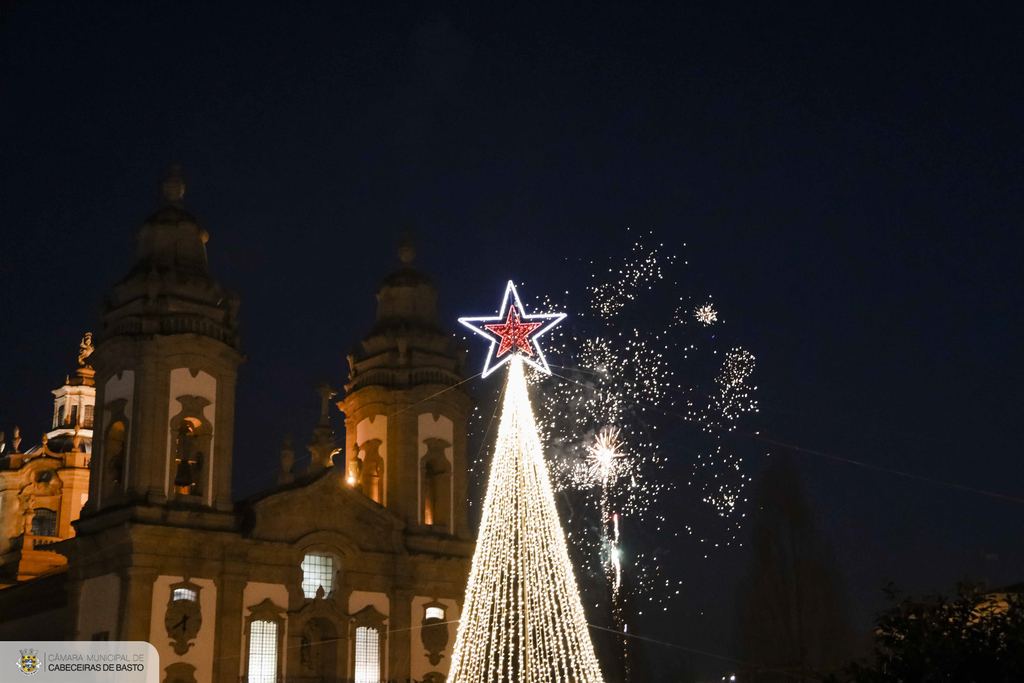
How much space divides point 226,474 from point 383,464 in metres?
7.60

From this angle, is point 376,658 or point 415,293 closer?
point 376,658

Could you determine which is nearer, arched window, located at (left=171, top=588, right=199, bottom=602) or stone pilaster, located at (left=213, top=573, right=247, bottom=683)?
arched window, located at (left=171, top=588, right=199, bottom=602)

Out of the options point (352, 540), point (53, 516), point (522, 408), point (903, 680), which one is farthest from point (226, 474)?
point (53, 516)

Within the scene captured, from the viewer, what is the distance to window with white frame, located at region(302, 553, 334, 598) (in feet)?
125

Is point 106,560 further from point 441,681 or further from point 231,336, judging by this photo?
point 441,681

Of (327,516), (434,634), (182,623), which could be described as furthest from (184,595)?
(434,634)

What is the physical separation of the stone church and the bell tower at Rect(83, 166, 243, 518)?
Result: 52 millimetres

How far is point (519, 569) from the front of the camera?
38062mm

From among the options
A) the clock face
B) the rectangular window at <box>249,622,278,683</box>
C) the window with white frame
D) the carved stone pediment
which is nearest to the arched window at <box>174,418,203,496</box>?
the carved stone pediment

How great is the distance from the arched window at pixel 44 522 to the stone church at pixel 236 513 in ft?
60.3

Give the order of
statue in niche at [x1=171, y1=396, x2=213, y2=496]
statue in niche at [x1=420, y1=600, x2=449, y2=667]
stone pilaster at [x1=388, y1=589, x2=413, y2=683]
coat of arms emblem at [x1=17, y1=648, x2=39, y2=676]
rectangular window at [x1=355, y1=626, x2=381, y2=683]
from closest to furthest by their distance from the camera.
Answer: coat of arms emblem at [x1=17, y1=648, x2=39, y2=676], statue in niche at [x1=171, y1=396, x2=213, y2=496], rectangular window at [x1=355, y1=626, x2=381, y2=683], stone pilaster at [x1=388, y1=589, x2=413, y2=683], statue in niche at [x1=420, y1=600, x2=449, y2=667]

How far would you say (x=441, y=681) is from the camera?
39938 mm

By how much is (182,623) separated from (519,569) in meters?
11.1

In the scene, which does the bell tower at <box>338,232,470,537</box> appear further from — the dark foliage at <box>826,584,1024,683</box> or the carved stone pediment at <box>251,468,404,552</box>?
the dark foliage at <box>826,584,1024,683</box>
